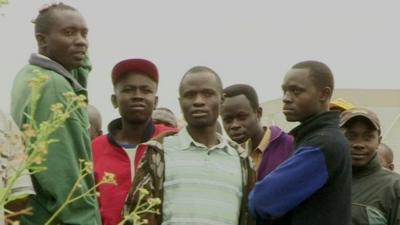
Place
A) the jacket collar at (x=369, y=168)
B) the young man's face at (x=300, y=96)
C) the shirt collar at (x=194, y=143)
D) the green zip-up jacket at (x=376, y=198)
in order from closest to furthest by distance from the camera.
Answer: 1. the shirt collar at (x=194, y=143)
2. the young man's face at (x=300, y=96)
3. the green zip-up jacket at (x=376, y=198)
4. the jacket collar at (x=369, y=168)

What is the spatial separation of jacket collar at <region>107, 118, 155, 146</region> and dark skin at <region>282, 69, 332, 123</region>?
2.42 ft

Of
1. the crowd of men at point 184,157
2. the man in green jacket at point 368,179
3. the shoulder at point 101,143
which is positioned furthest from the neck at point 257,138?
the shoulder at point 101,143

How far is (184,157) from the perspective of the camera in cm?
405

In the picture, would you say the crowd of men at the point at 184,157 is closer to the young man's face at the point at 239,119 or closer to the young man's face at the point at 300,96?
the young man's face at the point at 300,96

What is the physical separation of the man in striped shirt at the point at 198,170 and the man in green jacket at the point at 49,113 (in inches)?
17.4

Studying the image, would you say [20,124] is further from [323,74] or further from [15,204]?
[323,74]

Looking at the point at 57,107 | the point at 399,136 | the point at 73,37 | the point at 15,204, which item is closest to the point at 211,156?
the point at 73,37

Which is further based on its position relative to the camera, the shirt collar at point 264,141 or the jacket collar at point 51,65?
the shirt collar at point 264,141

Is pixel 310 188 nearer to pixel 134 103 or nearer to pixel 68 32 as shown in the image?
pixel 134 103

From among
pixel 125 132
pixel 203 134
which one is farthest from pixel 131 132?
pixel 203 134

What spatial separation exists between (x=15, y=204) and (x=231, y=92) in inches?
98.1

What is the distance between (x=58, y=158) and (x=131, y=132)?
40.3 inches

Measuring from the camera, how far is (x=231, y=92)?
544 cm

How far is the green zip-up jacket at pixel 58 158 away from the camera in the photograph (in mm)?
3391
